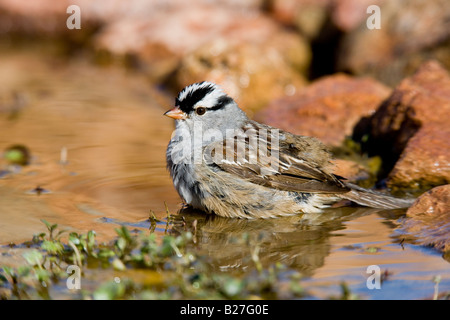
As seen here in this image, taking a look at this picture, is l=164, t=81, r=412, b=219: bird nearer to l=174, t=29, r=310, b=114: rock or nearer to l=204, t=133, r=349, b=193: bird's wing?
l=204, t=133, r=349, b=193: bird's wing

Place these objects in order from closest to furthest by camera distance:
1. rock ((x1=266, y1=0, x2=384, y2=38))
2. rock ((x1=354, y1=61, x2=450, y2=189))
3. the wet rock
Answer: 1. rock ((x1=354, y1=61, x2=450, y2=189))
2. the wet rock
3. rock ((x1=266, y1=0, x2=384, y2=38))

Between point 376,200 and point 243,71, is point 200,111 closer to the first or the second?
point 376,200

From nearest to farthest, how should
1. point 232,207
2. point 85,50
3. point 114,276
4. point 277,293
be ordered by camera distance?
point 277,293, point 114,276, point 232,207, point 85,50

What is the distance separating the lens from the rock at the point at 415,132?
621 cm

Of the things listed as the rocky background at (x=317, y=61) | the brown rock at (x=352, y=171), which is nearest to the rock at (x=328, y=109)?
the rocky background at (x=317, y=61)

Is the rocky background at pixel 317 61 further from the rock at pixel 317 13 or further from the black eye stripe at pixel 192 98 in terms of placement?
the black eye stripe at pixel 192 98

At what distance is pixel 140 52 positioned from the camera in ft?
40.4

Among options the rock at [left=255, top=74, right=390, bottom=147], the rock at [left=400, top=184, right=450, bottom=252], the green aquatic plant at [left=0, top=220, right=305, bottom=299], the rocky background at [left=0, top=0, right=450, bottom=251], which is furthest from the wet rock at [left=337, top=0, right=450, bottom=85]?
the green aquatic plant at [left=0, top=220, right=305, bottom=299]

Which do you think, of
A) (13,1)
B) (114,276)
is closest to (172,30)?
(13,1)

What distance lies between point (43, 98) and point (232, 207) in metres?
5.91

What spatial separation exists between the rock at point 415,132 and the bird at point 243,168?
0.53 meters

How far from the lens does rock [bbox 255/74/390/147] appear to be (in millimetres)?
7766

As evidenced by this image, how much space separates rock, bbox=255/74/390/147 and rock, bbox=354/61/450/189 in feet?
0.93
